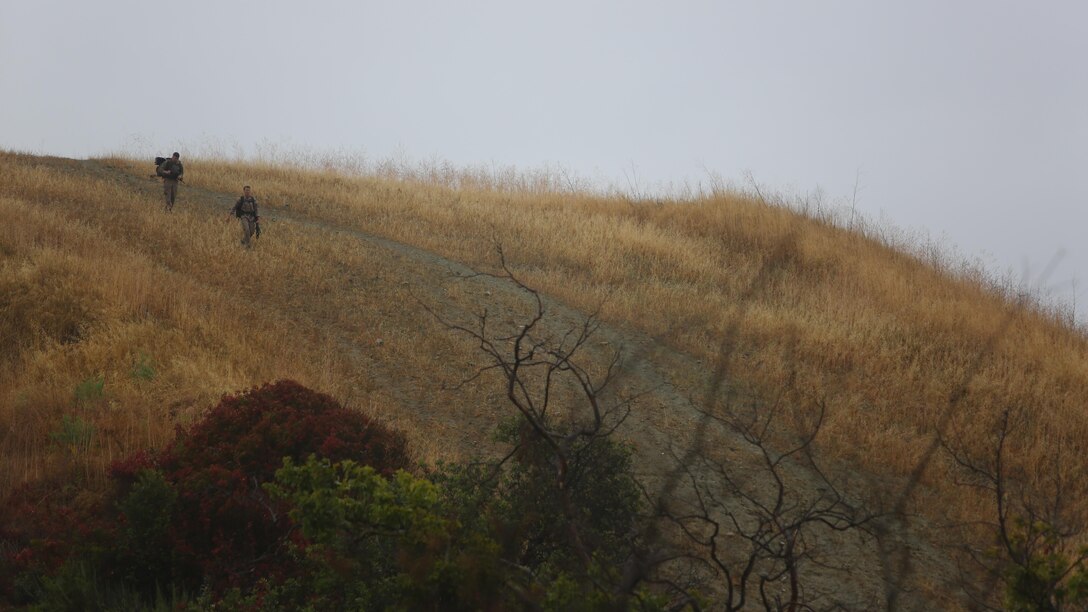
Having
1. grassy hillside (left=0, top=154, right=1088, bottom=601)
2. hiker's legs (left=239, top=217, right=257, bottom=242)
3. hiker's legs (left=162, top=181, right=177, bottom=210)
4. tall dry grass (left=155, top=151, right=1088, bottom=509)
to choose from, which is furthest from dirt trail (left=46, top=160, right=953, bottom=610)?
tall dry grass (left=155, top=151, right=1088, bottom=509)

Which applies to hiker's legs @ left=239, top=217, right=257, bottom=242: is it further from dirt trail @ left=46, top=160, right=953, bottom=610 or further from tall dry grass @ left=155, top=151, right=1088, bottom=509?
tall dry grass @ left=155, top=151, right=1088, bottom=509

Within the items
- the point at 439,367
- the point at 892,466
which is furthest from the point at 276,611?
the point at 892,466

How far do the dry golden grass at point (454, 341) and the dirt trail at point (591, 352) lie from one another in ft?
0.51

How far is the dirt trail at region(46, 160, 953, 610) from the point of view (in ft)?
28.5

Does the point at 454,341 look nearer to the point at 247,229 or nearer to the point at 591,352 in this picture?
the point at 591,352

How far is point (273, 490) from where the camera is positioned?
4816 millimetres

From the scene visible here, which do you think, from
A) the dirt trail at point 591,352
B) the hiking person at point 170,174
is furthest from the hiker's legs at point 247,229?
the hiking person at point 170,174

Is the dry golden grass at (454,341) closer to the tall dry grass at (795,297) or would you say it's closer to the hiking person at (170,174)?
the tall dry grass at (795,297)

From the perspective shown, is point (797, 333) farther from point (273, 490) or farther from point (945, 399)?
point (273, 490)

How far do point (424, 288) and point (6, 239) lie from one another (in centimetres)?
668

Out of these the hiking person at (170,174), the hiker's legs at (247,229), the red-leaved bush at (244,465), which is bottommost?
the red-leaved bush at (244,465)

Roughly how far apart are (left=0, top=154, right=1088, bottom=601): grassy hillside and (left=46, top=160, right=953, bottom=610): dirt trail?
3.3 inches

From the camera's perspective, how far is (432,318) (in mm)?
14258

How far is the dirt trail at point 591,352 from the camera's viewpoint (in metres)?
8.69
